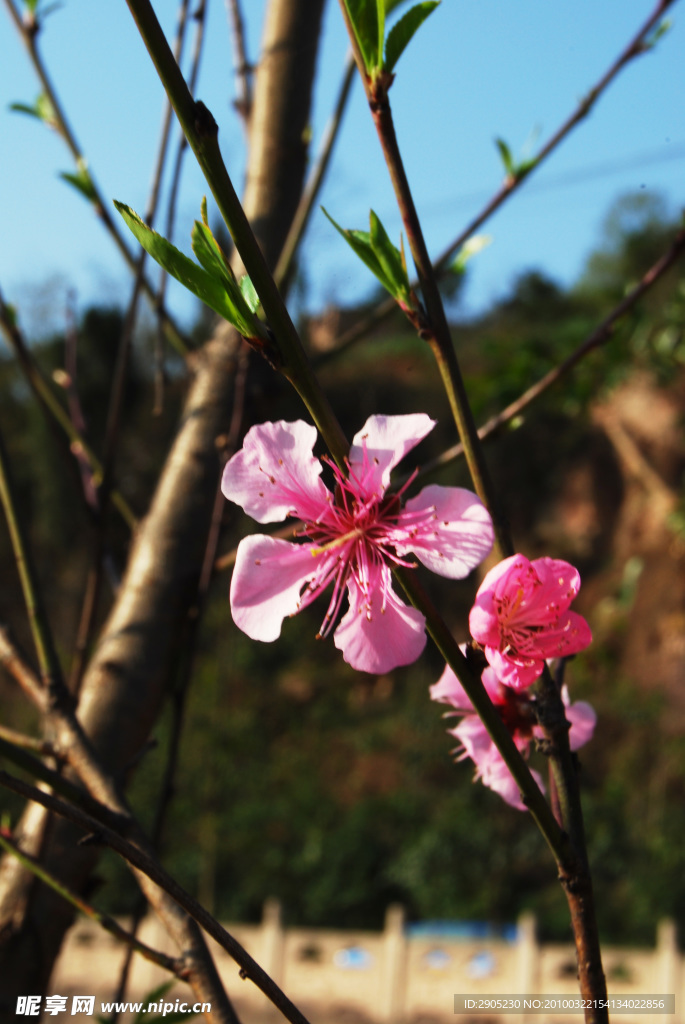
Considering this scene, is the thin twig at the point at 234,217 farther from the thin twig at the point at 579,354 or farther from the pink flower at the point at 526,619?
the thin twig at the point at 579,354

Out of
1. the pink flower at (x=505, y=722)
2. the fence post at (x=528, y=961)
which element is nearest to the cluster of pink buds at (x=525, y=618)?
the pink flower at (x=505, y=722)

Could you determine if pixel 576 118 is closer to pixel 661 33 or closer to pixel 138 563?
pixel 661 33

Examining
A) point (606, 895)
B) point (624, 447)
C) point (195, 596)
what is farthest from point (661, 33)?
point (624, 447)

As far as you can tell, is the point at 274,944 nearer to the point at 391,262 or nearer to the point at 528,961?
the point at 528,961

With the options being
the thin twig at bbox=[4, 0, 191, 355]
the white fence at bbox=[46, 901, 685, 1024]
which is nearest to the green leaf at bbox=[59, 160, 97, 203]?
the thin twig at bbox=[4, 0, 191, 355]

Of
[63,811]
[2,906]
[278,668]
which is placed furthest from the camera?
[278,668]
